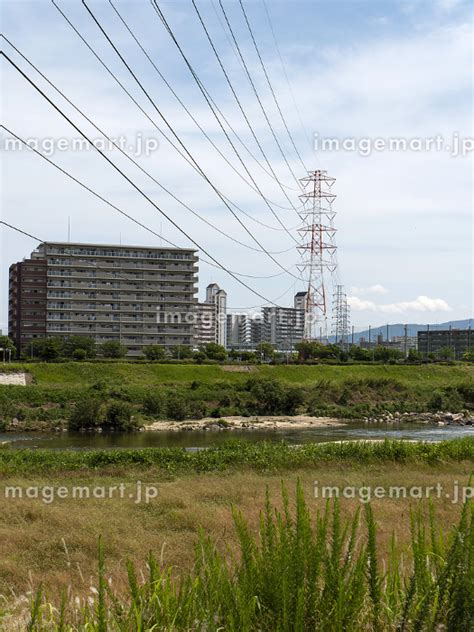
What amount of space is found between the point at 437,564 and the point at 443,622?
559 mm

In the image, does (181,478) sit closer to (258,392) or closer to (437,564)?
(437,564)

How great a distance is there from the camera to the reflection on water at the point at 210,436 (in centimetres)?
3675

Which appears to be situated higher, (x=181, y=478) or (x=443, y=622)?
(x=443, y=622)

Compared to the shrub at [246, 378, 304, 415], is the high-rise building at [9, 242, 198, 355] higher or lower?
higher

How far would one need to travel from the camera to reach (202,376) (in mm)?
63781

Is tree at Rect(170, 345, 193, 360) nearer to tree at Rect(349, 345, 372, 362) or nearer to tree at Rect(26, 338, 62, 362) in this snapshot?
tree at Rect(26, 338, 62, 362)

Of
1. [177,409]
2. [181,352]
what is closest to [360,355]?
[181,352]

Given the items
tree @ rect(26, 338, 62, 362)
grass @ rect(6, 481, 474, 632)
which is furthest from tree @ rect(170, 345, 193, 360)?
grass @ rect(6, 481, 474, 632)

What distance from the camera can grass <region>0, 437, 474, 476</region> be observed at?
2053 cm

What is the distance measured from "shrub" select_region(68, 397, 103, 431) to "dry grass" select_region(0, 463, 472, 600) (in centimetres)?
2590

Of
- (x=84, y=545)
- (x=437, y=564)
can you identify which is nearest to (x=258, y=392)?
(x=84, y=545)

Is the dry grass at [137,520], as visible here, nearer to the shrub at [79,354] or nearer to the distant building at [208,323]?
the shrub at [79,354]

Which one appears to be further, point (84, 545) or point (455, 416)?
point (455, 416)

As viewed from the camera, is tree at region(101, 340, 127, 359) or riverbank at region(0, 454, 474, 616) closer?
riverbank at region(0, 454, 474, 616)
